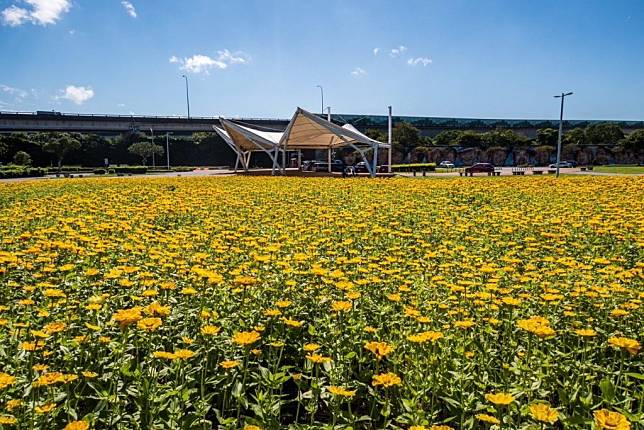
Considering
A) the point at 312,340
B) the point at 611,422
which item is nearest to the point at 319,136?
the point at 312,340

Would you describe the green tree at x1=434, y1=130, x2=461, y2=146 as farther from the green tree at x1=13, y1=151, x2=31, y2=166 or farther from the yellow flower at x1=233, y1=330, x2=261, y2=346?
the yellow flower at x1=233, y1=330, x2=261, y2=346

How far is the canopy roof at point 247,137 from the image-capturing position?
110ft

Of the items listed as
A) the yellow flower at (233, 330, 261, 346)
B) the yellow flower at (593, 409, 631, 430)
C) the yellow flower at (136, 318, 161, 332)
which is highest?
the yellow flower at (136, 318, 161, 332)

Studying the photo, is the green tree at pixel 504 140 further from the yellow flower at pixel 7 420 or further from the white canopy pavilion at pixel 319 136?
the yellow flower at pixel 7 420

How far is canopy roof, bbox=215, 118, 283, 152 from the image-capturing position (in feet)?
110

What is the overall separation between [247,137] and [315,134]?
15.8 ft

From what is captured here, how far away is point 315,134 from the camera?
3300 cm

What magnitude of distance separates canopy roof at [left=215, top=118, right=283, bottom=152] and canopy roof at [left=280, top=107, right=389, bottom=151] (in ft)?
4.26

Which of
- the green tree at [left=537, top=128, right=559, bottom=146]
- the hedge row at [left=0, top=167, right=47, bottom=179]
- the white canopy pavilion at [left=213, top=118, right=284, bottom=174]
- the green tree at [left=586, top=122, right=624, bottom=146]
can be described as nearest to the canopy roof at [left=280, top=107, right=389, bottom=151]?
the white canopy pavilion at [left=213, top=118, right=284, bottom=174]

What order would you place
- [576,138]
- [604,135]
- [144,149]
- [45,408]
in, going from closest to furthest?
1. [45,408]
2. [144,149]
3. [576,138]
4. [604,135]

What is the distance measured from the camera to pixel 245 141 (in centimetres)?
3753

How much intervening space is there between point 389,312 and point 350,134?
24.1 meters

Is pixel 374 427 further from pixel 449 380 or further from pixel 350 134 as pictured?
pixel 350 134

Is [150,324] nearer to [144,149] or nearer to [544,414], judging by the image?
[544,414]
